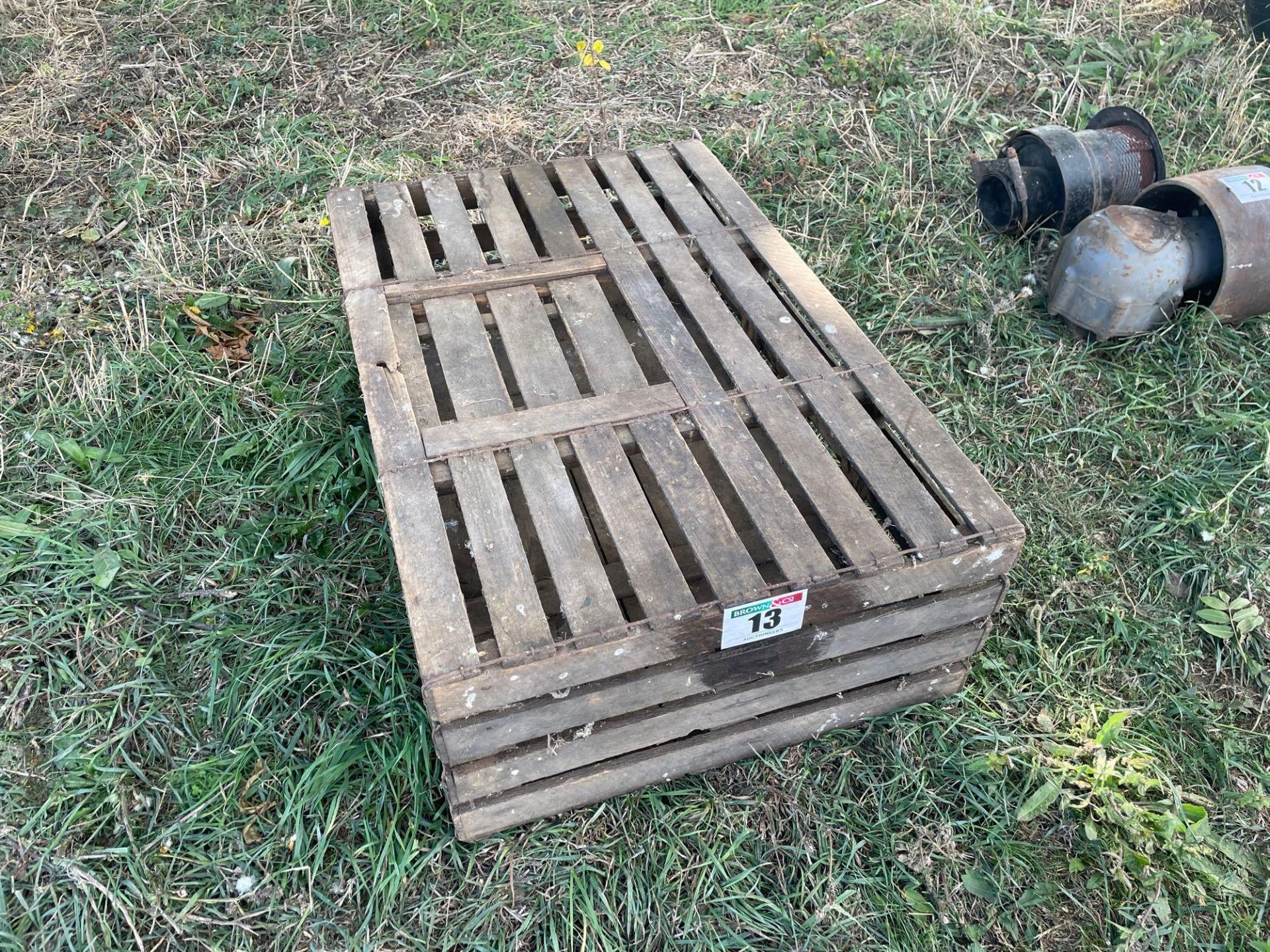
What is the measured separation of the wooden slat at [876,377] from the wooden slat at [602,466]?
688 millimetres

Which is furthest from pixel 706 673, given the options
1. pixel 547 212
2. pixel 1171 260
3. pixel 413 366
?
pixel 1171 260

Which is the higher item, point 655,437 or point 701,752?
point 655,437

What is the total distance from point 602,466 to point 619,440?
0.10 meters

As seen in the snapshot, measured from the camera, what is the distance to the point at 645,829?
Answer: 2.12 meters

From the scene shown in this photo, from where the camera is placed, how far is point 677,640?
1852 mm

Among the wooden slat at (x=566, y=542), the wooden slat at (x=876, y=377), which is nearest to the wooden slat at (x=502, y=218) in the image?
the wooden slat at (x=876, y=377)

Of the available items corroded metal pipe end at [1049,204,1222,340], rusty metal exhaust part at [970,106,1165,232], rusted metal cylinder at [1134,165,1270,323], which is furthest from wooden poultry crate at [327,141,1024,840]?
rusted metal cylinder at [1134,165,1270,323]

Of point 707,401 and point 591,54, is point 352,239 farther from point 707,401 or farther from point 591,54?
point 591,54

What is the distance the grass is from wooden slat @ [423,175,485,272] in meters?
0.60

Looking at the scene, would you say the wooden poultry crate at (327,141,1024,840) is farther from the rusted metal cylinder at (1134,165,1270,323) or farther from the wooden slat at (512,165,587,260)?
the rusted metal cylinder at (1134,165,1270,323)

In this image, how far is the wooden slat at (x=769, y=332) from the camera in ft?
6.78

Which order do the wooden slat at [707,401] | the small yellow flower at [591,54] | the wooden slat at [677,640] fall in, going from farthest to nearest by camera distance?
the small yellow flower at [591,54] < the wooden slat at [707,401] < the wooden slat at [677,640]

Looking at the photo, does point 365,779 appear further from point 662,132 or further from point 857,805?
point 662,132

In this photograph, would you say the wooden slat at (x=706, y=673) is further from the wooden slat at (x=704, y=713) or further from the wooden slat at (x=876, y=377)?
the wooden slat at (x=876, y=377)
